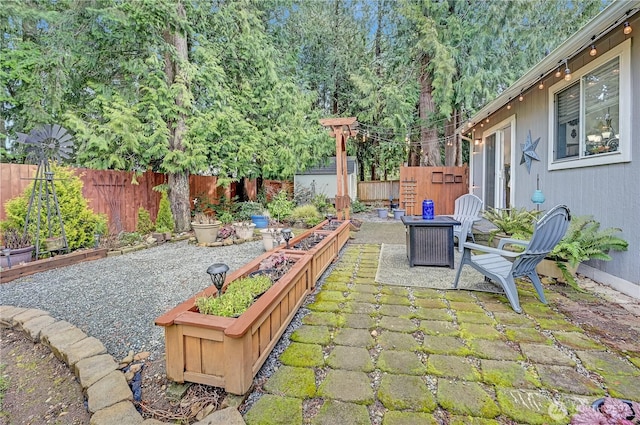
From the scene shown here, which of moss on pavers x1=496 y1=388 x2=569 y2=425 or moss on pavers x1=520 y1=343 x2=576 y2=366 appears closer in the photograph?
moss on pavers x1=496 y1=388 x2=569 y2=425

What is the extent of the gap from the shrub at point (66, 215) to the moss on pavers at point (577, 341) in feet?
20.4

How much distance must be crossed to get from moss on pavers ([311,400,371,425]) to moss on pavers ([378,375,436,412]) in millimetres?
139

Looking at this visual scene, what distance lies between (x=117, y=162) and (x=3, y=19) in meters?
4.60

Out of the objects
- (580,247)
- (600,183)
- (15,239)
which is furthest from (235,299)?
(15,239)

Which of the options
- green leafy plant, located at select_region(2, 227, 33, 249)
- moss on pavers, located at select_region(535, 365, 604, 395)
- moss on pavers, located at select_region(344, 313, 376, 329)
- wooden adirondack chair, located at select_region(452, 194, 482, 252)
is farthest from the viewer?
wooden adirondack chair, located at select_region(452, 194, 482, 252)

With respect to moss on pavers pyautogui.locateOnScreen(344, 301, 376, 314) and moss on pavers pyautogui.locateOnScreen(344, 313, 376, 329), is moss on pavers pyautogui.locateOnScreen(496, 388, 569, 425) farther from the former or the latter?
moss on pavers pyautogui.locateOnScreen(344, 301, 376, 314)

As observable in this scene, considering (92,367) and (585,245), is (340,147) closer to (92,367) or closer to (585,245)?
(585,245)

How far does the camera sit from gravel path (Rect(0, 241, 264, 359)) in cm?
234

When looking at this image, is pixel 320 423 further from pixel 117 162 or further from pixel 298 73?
pixel 298 73

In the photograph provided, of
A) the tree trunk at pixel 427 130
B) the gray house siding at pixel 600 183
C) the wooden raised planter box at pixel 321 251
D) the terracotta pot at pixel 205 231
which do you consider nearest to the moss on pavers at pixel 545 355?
the gray house siding at pixel 600 183

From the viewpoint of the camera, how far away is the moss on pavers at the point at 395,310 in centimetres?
253

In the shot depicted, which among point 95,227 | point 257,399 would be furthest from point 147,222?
point 257,399

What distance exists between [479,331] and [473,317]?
0.85 feet

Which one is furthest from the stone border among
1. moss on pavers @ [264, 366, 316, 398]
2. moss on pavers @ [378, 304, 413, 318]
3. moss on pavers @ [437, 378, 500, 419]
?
moss on pavers @ [378, 304, 413, 318]
